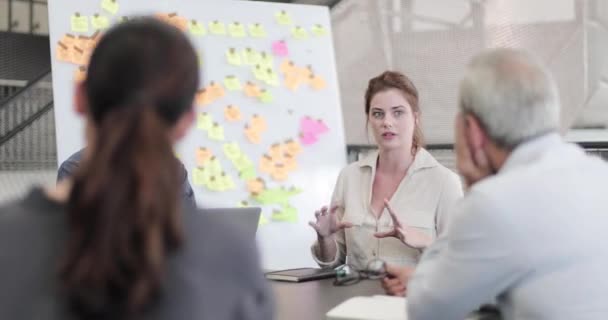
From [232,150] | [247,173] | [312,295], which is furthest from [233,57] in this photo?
[312,295]

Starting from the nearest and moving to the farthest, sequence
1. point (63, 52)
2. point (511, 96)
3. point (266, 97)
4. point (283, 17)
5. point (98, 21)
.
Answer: point (511, 96), point (63, 52), point (98, 21), point (266, 97), point (283, 17)

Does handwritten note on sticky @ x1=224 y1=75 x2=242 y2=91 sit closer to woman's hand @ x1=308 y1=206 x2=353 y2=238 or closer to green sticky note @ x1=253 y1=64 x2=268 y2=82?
green sticky note @ x1=253 y1=64 x2=268 y2=82

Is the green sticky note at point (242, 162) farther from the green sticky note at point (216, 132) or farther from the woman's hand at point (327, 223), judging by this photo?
the woman's hand at point (327, 223)

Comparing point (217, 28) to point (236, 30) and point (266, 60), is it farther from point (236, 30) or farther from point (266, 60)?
point (266, 60)

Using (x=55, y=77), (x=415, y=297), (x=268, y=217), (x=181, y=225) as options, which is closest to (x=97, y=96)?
(x=181, y=225)

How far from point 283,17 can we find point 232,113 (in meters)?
0.63

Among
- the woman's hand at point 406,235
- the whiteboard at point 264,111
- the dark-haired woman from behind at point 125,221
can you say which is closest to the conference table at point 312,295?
the woman's hand at point 406,235

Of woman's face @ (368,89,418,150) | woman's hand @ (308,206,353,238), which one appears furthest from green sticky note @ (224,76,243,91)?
woman's hand @ (308,206,353,238)

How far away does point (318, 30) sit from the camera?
3.87 meters

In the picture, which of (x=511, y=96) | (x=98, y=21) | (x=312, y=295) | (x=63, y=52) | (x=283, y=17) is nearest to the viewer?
(x=511, y=96)

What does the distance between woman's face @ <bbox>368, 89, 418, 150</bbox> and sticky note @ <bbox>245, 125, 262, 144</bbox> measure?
985 millimetres

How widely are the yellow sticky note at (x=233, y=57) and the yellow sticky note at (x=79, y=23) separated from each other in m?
0.70

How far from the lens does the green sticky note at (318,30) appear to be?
3.85 meters

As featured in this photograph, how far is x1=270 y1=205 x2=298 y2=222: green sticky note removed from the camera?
3.58 metres
